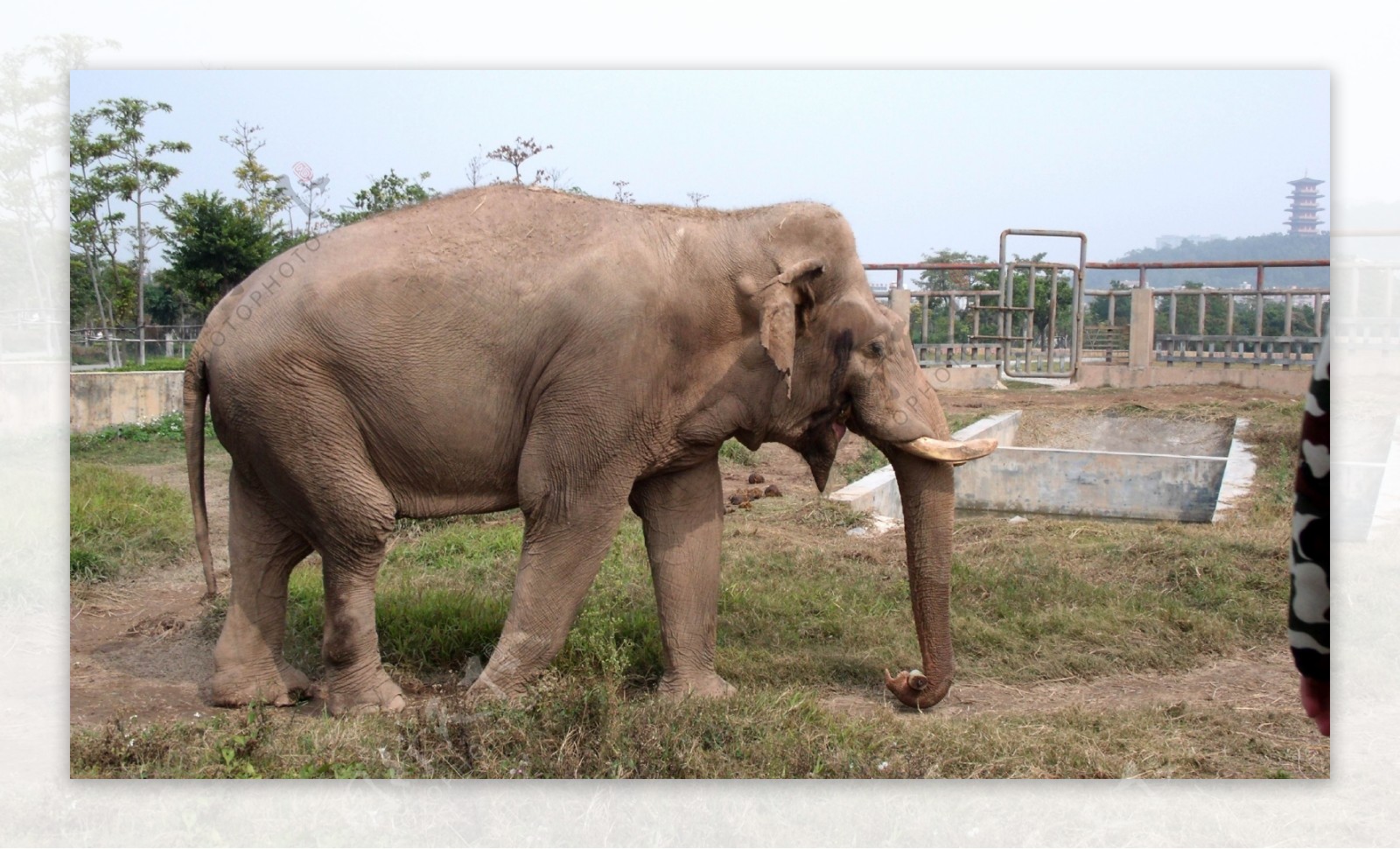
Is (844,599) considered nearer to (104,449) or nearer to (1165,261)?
(104,449)

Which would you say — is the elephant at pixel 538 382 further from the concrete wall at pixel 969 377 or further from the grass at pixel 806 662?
the concrete wall at pixel 969 377

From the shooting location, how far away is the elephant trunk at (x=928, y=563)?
4.08 meters

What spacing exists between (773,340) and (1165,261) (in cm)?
1466

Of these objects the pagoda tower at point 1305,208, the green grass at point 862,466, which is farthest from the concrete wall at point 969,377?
the pagoda tower at point 1305,208

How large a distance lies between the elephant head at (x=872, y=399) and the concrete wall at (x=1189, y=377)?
9952 mm

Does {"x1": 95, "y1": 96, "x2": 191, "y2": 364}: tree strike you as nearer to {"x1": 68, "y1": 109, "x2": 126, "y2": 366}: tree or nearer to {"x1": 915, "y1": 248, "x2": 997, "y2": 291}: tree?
{"x1": 68, "y1": 109, "x2": 126, "y2": 366}: tree

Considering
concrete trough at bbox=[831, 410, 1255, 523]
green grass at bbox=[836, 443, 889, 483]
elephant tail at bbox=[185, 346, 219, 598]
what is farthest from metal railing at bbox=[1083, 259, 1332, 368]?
elephant tail at bbox=[185, 346, 219, 598]

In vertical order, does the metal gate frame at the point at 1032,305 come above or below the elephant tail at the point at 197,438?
above

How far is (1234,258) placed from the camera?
13953 mm

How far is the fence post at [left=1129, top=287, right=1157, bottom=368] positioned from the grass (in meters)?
9.20

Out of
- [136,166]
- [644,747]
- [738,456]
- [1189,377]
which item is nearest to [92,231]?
[136,166]

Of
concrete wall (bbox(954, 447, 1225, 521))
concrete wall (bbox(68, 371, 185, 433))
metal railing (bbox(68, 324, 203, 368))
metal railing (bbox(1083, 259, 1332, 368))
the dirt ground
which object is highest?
metal railing (bbox(1083, 259, 1332, 368))

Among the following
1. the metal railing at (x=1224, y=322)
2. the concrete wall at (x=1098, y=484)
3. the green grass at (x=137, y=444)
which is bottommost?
the concrete wall at (x=1098, y=484)

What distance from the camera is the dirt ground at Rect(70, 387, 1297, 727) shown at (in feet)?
14.1
